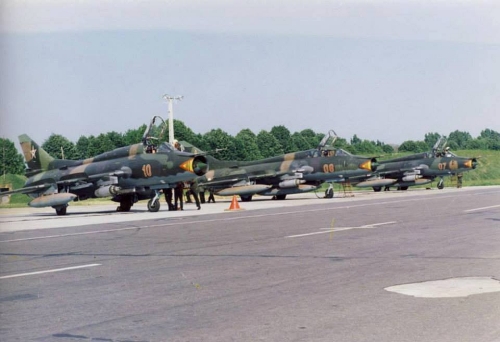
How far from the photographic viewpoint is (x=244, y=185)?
3894cm

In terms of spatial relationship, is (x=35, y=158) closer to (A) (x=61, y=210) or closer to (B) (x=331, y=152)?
(A) (x=61, y=210)

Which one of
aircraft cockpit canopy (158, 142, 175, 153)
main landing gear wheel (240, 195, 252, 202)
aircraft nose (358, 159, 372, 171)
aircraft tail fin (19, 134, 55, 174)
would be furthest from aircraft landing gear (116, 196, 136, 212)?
aircraft nose (358, 159, 372, 171)

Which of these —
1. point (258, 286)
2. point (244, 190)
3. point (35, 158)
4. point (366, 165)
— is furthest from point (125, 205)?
point (258, 286)

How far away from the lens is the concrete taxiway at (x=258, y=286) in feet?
21.3

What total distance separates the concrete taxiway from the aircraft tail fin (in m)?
14.4

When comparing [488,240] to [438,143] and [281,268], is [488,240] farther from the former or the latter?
[438,143]

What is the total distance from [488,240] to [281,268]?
17.5 ft

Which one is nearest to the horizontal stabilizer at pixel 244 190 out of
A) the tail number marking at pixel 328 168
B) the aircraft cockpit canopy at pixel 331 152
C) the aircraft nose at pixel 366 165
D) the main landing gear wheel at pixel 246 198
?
the main landing gear wheel at pixel 246 198

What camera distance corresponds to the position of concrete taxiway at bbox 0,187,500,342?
648cm

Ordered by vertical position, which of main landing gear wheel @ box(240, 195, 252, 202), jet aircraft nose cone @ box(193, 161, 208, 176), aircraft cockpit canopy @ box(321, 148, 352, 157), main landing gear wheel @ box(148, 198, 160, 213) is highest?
aircraft cockpit canopy @ box(321, 148, 352, 157)

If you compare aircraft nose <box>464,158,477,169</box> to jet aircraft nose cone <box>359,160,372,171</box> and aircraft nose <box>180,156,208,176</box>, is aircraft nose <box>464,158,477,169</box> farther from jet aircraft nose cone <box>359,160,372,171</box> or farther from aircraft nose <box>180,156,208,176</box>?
aircraft nose <box>180,156,208,176</box>

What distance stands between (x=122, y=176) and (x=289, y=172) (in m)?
12.9

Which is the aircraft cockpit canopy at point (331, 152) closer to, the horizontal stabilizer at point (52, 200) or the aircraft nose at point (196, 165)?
the aircraft nose at point (196, 165)

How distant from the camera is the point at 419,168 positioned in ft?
167
